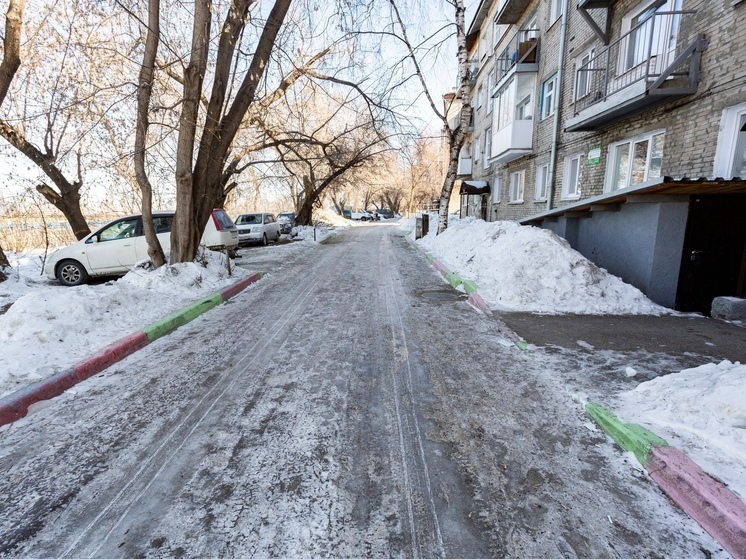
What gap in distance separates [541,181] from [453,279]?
9.20 metres

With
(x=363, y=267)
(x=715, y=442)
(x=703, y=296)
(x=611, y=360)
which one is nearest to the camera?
(x=715, y=442)

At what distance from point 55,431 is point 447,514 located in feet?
10.1

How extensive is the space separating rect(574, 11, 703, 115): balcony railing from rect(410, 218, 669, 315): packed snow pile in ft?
12.6

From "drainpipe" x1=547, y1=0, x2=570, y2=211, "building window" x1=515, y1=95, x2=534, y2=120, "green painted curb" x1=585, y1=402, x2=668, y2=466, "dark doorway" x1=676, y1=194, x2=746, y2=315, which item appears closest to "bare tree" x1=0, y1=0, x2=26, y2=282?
"green painted curb" x1=585, y1=402, x2=668, y2=466

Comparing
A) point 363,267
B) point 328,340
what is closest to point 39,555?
point 328,340

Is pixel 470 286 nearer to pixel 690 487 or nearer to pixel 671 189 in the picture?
pixel 671 189

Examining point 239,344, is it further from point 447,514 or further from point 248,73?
point 248,73

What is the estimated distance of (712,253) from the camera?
21.4 feet

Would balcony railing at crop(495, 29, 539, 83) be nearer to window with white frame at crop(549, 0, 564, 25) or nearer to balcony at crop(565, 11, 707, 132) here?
window with white frame at crop(549, 0, 564, 25)

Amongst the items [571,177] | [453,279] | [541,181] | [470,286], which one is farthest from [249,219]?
[470,286]

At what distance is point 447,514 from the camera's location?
2.22 metres

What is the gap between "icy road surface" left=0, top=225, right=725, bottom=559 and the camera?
6.73 ft

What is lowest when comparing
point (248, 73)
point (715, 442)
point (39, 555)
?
point (39, 555)

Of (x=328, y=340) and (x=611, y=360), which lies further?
(x=328, y=340)
